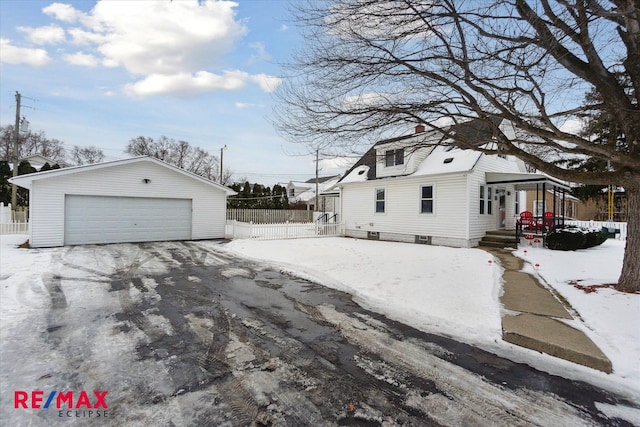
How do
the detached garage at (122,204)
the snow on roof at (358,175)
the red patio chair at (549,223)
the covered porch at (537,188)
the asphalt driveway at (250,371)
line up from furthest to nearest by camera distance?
the snow on roof at (358,175)
the red patio chair at (549,223)
the covered porch at (537,188)
the detached garage at (122,204)
the asphalt driveway at (250,371)

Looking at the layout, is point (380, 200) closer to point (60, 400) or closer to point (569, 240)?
point (569, 240)

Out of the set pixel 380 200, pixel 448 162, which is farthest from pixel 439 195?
pixel 380 200

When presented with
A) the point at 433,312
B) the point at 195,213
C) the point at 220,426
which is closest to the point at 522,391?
the point at 433,312

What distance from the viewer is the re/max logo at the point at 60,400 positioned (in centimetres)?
241

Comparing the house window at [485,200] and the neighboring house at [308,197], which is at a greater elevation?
the neighboring house at [308,197]

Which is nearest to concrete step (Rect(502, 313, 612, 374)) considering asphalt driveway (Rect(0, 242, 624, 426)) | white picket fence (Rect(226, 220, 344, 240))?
asphalt driveway (Rect(0, 242, 624, 426))

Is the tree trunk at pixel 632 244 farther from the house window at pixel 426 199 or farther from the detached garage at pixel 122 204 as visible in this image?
the detached garage at pixel 122 204

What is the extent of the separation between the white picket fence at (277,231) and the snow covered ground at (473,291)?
3.30m

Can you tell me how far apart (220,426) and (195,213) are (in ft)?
45.8

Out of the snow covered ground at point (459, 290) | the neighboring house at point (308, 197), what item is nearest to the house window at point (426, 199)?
the snow covered ground at point (459, 290)

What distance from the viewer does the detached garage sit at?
38.6 feet

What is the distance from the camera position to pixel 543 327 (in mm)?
3971

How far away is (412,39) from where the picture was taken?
5449 millimetres

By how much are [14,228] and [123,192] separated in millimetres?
7733
